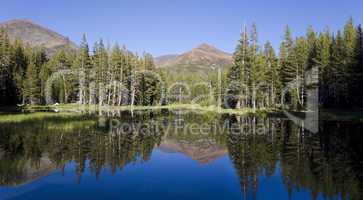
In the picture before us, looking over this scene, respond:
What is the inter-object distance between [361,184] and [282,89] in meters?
63.0

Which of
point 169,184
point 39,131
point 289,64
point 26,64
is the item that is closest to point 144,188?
point 169,184

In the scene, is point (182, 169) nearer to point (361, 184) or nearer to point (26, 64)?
point (361, 184)

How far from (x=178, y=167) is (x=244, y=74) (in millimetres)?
50350

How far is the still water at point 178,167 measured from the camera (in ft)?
37.3

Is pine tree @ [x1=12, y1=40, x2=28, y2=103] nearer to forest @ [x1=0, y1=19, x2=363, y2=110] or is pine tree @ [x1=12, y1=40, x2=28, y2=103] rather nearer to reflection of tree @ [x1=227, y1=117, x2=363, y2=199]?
forest @ [x1=0, y1=19, x2=363, y2=110]

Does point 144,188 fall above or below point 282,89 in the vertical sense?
below

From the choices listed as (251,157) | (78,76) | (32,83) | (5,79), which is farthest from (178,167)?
(78,76)

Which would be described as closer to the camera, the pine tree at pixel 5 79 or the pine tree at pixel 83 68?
the pine tree at pixel 5 79

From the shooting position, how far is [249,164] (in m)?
15.6

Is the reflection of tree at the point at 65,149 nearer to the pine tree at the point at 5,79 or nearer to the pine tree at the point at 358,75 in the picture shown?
the pine tree at the point at 5,79

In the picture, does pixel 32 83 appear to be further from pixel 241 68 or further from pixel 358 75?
pixel 358 75

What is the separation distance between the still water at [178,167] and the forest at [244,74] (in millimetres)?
41763

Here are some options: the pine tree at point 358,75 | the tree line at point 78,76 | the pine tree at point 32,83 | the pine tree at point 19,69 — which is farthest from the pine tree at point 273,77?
the pine tree at point 19,69

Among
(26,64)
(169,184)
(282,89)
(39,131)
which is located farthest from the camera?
(26,64)
